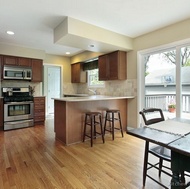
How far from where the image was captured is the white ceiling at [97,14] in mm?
2281

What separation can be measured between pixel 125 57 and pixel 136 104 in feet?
4.28

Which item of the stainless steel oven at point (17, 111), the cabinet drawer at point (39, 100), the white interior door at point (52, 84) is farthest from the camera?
the white interior door at point (52, 84)

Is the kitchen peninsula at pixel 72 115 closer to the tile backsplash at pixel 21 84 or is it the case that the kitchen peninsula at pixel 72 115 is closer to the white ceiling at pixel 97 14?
the white ceiling at pixel 97 14

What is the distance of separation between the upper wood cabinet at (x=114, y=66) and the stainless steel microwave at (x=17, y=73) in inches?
96.4

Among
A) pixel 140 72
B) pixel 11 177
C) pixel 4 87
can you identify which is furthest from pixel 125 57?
pixel 4 87

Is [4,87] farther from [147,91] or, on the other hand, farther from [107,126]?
[147,91]

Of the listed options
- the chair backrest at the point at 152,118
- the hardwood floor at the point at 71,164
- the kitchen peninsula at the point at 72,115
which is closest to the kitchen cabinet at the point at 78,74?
the kitchen peninsula at the point at 72,115

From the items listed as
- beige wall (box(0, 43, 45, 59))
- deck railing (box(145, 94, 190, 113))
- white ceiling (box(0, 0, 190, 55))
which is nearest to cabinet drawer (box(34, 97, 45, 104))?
beige wall (box(0, 43, 45, 59))

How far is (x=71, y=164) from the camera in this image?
7.17 feet

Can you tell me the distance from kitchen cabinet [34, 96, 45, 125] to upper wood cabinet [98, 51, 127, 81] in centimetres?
216

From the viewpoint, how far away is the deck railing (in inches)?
116

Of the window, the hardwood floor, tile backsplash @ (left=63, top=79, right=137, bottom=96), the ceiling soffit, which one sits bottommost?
the hardwood floor

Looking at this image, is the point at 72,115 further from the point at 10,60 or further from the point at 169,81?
the point at 10,60

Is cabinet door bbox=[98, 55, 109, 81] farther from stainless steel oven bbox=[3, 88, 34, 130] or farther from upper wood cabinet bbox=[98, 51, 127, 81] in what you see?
stainless steel oven bbox=[3, 88, 34, 130]
